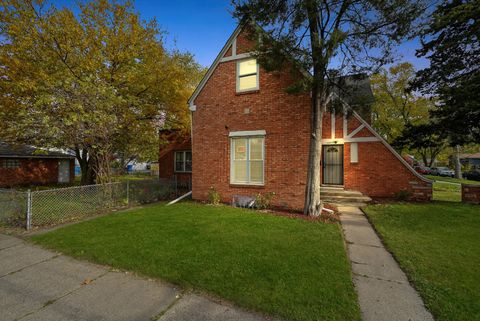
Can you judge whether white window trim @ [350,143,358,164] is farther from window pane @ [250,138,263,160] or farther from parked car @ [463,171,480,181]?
parked car @ [463,171,480,181]

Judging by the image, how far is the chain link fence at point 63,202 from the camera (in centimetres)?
680

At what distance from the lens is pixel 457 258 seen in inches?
164

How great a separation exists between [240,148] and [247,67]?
3212 millimetres

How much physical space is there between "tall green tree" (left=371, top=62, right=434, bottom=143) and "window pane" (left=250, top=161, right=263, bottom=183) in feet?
65.7

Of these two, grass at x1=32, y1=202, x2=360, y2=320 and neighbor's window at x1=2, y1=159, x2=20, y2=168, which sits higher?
neighbor's window at x1=2, y1=159, x2=20, y2=168

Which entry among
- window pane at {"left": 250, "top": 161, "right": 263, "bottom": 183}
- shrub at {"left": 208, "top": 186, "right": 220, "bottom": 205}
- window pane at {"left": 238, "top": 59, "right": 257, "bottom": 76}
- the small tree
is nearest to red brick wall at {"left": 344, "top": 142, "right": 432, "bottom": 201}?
the small tree

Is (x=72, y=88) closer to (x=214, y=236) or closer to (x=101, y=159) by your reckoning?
(x=101, y=159)

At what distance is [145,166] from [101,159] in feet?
143

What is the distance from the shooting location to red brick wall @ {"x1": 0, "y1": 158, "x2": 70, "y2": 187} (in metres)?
17.7

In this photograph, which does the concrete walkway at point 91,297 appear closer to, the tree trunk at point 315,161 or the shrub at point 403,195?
the tree trunk at point 315,161

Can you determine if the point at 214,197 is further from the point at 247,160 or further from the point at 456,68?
the point at 456,68

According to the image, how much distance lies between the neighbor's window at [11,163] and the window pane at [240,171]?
64.8 ft

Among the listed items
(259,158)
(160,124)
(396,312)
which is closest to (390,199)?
(259,158)

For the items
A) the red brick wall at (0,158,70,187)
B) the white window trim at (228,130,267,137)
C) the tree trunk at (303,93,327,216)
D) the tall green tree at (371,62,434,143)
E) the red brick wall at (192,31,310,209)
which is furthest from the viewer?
the tall green tree at (371,62,434,143)
